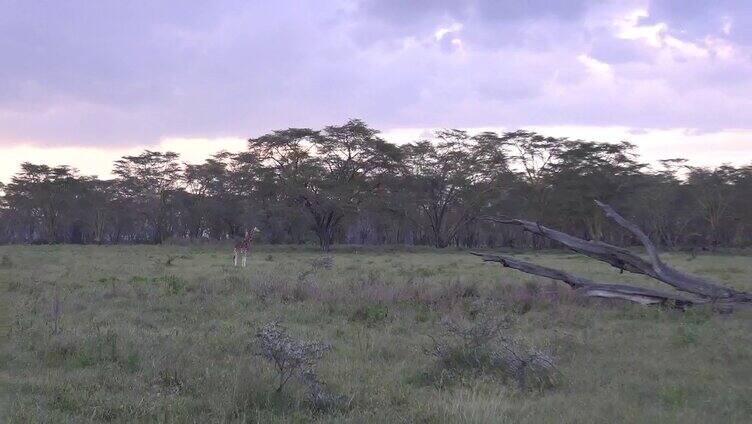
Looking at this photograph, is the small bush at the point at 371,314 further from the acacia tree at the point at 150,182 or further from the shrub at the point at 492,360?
the acacia tree at the point at 150,182

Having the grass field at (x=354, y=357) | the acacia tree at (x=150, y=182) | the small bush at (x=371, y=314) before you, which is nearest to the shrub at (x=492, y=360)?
the grass field at (x=354, y=357)

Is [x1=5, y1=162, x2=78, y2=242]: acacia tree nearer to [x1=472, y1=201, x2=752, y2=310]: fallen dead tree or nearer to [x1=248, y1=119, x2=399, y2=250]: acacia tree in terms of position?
[x1=248, y1=119, x2=399, y2=250]: acacia tree

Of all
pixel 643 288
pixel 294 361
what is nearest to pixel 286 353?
pixel 294 361

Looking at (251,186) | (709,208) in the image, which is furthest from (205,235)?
(709,208)

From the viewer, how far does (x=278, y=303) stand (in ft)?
41.7

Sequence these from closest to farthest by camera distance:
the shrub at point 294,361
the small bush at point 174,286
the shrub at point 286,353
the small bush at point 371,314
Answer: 1. the shrub at point 294,361
2. the shrub at point 286,353
3. the small bush at point 371,314
4. the small bush at point 174,286

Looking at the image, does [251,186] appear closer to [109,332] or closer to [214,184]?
[214,184]

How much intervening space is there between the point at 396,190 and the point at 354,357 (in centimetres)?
4627

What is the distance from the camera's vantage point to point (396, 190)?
178 feet

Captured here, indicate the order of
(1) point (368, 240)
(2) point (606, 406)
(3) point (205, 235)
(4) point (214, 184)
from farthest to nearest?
(1) point (368, 240) < (3) point (205, 235) < (4) point (214, 184) < (2) point (606, 406)

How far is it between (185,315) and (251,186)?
151 ft

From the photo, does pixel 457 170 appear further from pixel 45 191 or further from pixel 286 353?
pixel 286 353

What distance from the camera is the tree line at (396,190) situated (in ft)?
169

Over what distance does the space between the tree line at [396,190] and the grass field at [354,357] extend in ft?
117
